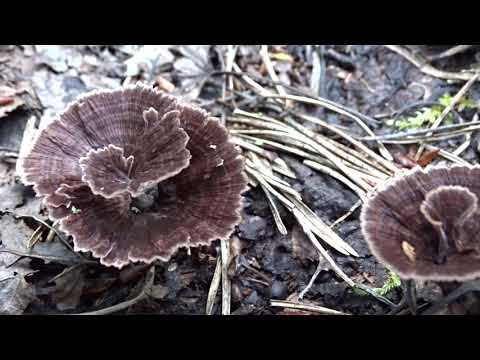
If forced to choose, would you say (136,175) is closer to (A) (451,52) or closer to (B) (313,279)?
(B) (313,279)

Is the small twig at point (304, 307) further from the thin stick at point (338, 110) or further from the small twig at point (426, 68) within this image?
the small twig at point (426, 68)

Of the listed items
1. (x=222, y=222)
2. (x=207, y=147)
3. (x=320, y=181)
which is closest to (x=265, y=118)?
(x=320, y=181)

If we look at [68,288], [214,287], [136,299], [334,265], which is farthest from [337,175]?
[68,288]

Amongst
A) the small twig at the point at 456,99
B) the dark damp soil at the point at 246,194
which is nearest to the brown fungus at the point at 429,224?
the dark damp soil at the point at 246,194

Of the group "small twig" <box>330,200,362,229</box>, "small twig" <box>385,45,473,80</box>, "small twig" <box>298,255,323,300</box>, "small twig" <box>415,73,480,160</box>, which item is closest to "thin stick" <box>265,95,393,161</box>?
"small twig" <box>415,73,480,160</box>

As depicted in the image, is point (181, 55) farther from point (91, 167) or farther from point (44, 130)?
point (91, 167)
